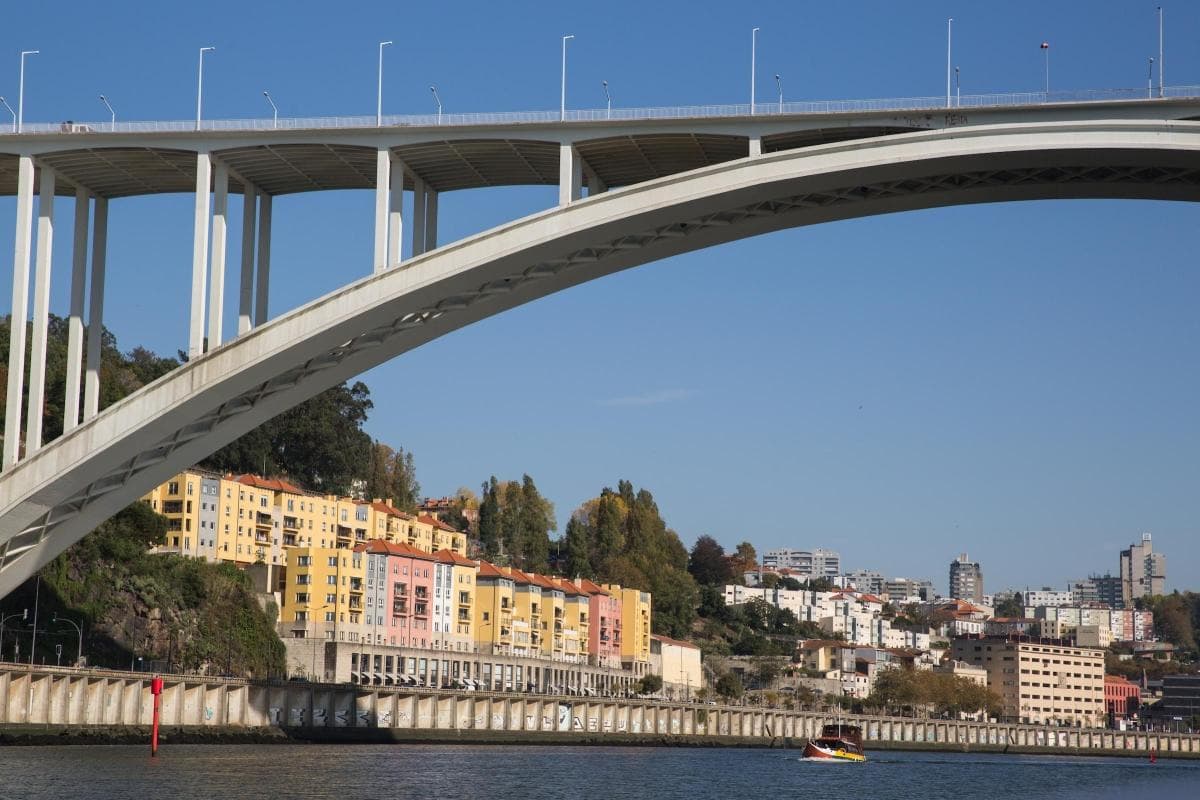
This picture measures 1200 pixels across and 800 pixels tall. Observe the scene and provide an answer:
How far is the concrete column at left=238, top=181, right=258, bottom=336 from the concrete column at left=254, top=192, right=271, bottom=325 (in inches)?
9.5

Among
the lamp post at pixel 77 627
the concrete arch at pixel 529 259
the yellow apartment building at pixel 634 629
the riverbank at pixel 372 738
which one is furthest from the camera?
the yellow apartment building at pixel 634 629

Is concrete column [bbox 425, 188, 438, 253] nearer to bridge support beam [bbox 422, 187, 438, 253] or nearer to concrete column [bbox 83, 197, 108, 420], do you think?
bridge support beam [bbox 422, 187, 438, 253]

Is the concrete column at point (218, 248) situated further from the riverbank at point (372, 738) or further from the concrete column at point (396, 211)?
the riverbank at point (372, 738)

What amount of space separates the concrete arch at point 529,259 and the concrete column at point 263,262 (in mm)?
1257

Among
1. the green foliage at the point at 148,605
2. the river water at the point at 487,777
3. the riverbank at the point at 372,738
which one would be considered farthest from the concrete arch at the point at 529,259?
the green foliage at the point at 148,605

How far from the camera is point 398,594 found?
93.0m

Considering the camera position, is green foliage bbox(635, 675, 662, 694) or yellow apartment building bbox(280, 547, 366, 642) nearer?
yellow apartment building bbox(280, 547, 366, 642)

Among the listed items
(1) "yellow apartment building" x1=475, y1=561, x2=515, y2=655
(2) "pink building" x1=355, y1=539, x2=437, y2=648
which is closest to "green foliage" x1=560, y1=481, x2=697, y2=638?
(1) "yellow apartment building" x1=475, y1=561, x2=515, y2=655

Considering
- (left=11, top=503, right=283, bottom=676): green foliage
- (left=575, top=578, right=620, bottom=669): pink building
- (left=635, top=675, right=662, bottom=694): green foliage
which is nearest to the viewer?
(left=11, top=503, right=283, bottom=676): green foliage

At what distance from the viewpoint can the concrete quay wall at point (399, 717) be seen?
53.2 metres

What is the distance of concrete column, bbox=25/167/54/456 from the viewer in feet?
95.3

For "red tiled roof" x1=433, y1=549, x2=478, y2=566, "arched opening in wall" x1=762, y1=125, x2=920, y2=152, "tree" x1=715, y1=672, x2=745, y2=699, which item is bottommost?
"tree" x1=715, y1=672, x2=745, y2=699

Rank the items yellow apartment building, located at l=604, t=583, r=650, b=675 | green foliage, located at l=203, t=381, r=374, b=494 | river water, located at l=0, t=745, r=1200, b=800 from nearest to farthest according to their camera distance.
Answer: river water, located at l=0, t=745, r=1200, b=800
green foliage, located at l=203, t=381, r=374, b=494
yellow apartment building, located at l=604, t=583, r=650, b=675

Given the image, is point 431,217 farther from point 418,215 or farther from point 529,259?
point 529,259
